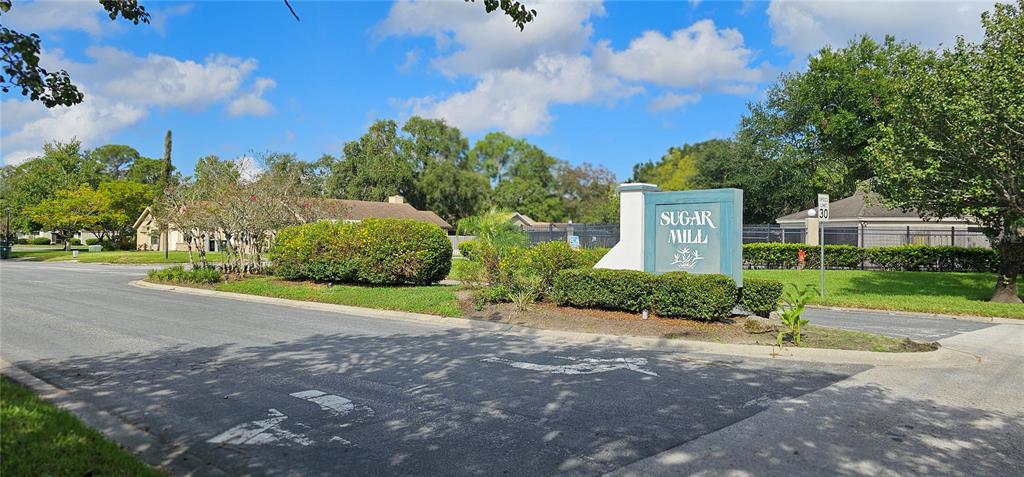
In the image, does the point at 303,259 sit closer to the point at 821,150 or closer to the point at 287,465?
the point at 287,465

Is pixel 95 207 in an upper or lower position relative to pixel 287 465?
upper

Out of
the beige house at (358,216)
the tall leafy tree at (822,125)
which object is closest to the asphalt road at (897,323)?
the tall leafy tree at (822,125)

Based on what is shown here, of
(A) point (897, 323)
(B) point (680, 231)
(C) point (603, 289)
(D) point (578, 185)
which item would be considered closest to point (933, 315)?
(A) point (897, 323)

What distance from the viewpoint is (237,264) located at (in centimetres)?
2462

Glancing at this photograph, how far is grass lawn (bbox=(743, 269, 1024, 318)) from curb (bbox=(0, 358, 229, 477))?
1614 centimetres

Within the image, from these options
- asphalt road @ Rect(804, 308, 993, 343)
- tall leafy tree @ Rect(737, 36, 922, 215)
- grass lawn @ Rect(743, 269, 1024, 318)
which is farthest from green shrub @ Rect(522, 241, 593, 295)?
tall leafy tree @ Rect(737, 36, 922, 215)

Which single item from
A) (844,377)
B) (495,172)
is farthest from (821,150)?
(495,172)

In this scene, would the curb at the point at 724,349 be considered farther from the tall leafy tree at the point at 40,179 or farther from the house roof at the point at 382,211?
the tall leafy tree at the point at 40,179

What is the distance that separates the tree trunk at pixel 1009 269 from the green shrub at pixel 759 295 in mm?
9534

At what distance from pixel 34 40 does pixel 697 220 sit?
34.3ft

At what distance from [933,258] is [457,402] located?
24576 millimetres

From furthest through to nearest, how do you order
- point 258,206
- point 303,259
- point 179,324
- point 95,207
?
point 95,207
point 258,206
point 303,259
point 179,324

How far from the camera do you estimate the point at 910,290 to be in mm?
19969

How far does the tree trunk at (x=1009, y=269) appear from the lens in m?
17.4
